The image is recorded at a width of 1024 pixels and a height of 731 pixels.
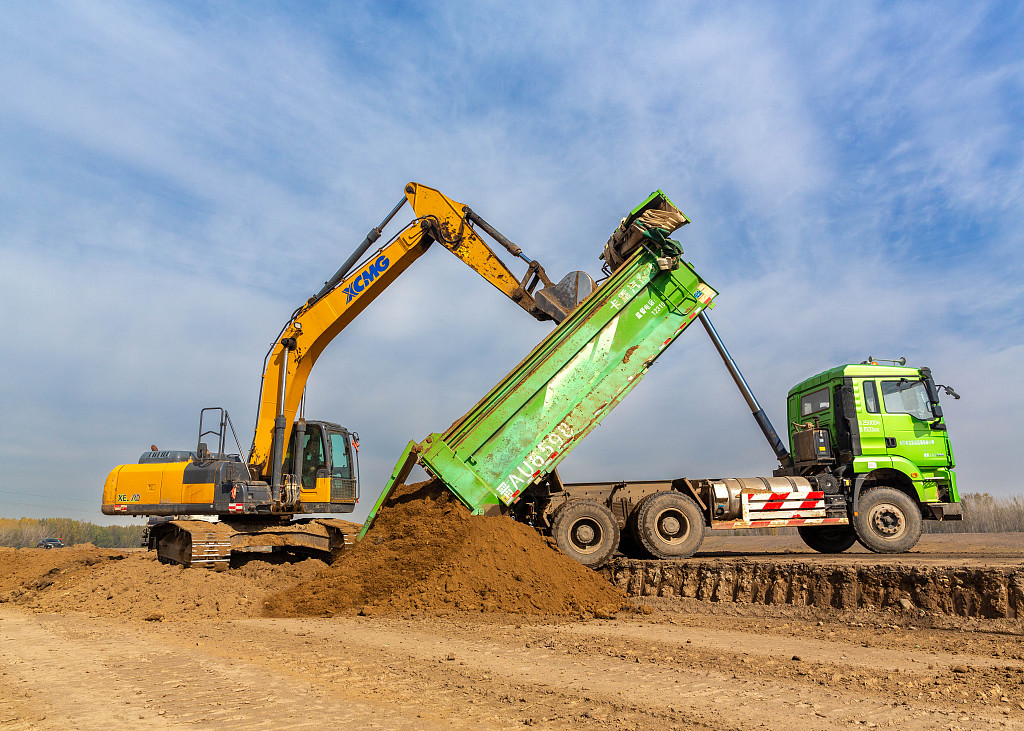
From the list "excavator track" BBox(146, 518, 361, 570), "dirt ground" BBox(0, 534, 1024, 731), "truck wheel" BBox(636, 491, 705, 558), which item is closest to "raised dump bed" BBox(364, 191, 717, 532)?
"truck wheel" BBox(636, 491, 705, 558)

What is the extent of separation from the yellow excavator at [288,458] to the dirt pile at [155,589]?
1.72 ft

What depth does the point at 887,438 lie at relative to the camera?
10.7m

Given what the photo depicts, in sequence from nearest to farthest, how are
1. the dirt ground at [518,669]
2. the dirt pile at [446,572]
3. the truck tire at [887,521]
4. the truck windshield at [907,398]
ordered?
the dirt ground at [518,669]
the dirt pile at [446,572]
the truck tire at [887,521]
the truck windshield at [907,398]

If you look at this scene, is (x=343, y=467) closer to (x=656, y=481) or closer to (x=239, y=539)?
(x=239, y=539)

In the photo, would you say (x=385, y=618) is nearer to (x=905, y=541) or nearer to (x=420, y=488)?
(x=420, y=488)

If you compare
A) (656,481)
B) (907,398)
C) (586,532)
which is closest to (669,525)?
(656,481)

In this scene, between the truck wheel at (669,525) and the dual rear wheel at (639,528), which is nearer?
the dual rear wheel at (639,528)

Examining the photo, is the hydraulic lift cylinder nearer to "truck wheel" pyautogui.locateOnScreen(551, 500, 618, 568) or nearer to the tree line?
"truck wheel" pyautogui.locateOnScreen(551, 500, 618, 568)

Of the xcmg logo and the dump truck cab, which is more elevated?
the xcmg logo

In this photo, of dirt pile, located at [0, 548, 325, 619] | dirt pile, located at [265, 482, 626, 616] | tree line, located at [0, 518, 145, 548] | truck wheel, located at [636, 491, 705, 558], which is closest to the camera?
dirt pile, located at [265, 482, 626, 616]

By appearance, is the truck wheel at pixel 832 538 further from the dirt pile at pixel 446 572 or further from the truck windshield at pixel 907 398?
the dirt pile at pixel 446 572

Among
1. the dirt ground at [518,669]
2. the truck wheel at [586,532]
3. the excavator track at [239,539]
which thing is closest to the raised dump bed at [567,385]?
the truck wheel at [586,532]

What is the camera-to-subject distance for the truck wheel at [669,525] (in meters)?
9.40

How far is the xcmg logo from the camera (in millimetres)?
11562
